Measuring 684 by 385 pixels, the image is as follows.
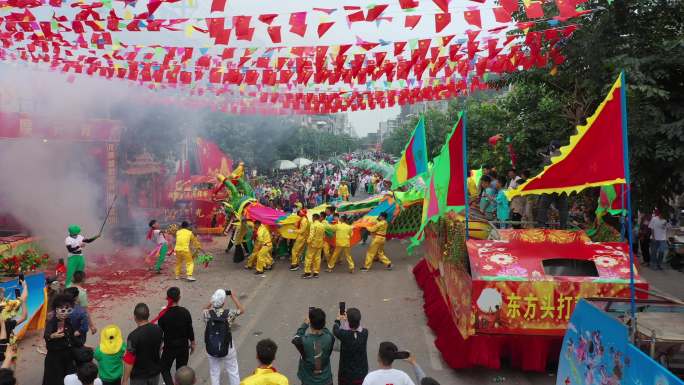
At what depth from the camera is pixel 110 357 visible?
208 inches

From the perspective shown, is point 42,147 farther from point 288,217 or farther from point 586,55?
point 586,55

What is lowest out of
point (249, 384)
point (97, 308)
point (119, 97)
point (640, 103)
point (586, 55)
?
point (97, 308)

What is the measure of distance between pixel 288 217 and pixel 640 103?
8256 mm

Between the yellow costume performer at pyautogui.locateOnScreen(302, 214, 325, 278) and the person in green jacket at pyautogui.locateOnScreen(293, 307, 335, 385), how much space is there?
7.90 meters

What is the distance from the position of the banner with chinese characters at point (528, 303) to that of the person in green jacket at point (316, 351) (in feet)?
7.46

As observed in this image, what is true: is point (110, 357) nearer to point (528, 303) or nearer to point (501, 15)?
point (528, 303)

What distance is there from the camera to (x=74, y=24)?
28.9 feet

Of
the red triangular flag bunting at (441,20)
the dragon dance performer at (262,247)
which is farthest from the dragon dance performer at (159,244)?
the red triangular flag bunting at (441,20)

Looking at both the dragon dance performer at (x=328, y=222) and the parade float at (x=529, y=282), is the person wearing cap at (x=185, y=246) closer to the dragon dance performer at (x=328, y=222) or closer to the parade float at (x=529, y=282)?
the dragon dance performer at (x=328, y=222)

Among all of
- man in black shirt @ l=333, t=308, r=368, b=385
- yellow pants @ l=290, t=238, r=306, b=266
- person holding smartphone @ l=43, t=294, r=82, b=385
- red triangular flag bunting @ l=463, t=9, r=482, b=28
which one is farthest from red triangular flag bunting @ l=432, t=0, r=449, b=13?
yellow pants @ l=290, t=238, r=306, b=266

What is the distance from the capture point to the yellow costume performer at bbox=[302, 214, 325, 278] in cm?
1282

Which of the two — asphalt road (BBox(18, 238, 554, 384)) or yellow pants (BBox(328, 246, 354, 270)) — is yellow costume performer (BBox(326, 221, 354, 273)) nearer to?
yellow pants (BBox(328, 246, 354, 270))

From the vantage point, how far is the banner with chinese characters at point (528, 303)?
6.36 metres

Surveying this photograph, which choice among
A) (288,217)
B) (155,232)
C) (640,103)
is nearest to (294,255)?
(288,217)
